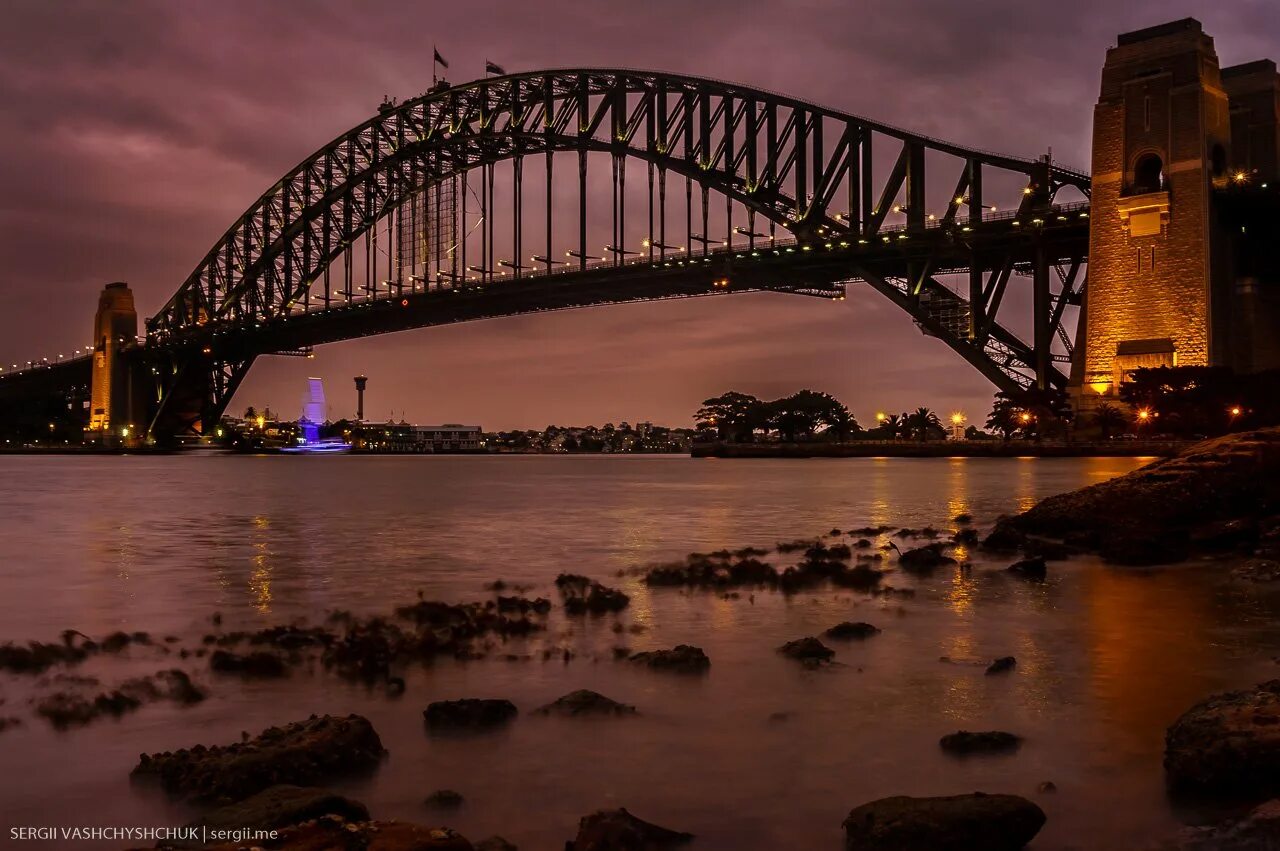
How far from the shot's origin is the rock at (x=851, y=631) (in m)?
9.61

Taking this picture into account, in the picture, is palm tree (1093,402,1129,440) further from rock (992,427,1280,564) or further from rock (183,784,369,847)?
rock (183,784,369,847)

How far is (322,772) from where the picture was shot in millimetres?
5516

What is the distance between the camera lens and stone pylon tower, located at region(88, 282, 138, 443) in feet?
363

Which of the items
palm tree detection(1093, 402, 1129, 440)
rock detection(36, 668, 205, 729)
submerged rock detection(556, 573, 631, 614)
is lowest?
submerged rock detection(556, 573, 631, 614)

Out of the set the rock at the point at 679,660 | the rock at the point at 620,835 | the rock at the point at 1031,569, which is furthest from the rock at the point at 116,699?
the rock at the point at 1031,569

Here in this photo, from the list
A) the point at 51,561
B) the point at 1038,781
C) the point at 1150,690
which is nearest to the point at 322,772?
the point at 1038,781

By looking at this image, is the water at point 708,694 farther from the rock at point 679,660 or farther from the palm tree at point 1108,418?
the palm tree at point 1108,418

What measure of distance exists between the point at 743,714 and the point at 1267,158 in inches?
2310

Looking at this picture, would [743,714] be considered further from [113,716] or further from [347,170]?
[347,170]

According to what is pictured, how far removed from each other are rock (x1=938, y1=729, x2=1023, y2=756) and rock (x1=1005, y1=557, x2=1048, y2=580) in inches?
304

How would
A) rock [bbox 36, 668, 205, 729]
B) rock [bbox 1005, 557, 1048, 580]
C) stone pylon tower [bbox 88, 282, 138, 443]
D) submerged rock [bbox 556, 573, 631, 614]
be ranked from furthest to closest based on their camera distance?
stone pylon tower [bbox 88, 282, 138, 443] < rock [bbox 1005, 557, 1048, 580] < submerged rock [bbox 556, 573, 631, 614] < rock [bbox 36, 668, 205, 729]

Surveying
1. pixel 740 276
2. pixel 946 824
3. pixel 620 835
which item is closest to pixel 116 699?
pixel 620 835

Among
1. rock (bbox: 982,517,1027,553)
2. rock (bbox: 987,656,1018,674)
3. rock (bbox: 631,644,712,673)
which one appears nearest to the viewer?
rock (bbox: 987,656,1018,674)

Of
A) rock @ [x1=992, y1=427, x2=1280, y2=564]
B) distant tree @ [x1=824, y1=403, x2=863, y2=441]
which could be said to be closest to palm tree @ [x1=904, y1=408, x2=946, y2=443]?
distant tree @ [x1=824, y1=403, x2=863, y2=441]
